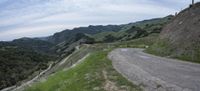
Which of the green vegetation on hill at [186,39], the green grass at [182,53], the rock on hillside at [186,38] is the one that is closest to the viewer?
the green grass at [182,53]

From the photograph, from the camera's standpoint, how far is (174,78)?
2650 centimetres

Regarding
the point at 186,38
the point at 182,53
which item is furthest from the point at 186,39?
the point at 182,53

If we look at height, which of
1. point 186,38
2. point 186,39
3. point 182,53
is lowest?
point 182,53

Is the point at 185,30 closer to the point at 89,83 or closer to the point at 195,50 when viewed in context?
the point at 195,50

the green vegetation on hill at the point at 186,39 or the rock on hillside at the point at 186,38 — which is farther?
the rock on hillside at the point at 186,38

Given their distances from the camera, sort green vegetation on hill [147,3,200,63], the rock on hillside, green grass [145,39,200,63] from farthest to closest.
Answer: the rock on hillside < green vegetation on hill [147,3,200,63] < green grass [145,39,200,63]

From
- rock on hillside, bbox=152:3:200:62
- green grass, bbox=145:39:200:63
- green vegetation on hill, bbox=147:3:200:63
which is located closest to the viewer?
green grass, bbox=145:39:200:63

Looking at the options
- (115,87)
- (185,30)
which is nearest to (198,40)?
(185,30)

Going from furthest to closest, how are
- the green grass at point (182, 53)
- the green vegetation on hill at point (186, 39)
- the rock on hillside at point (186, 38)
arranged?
1. the rock on hillside at point (186, 38)
2. the green vegetation on hill at point (186, 39)
3. the green grass at point (182, 53)

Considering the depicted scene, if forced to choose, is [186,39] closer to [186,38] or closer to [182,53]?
[186,38]

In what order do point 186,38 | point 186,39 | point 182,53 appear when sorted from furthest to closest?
point 186,38 → point 186,39 → point 182,53

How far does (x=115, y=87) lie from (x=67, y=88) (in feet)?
14.1

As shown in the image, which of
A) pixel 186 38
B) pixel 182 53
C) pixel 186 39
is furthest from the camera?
pixel 186 38

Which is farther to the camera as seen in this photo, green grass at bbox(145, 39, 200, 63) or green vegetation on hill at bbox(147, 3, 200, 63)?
green vegetation on hill at bbox(147, 3, 200, 63)
